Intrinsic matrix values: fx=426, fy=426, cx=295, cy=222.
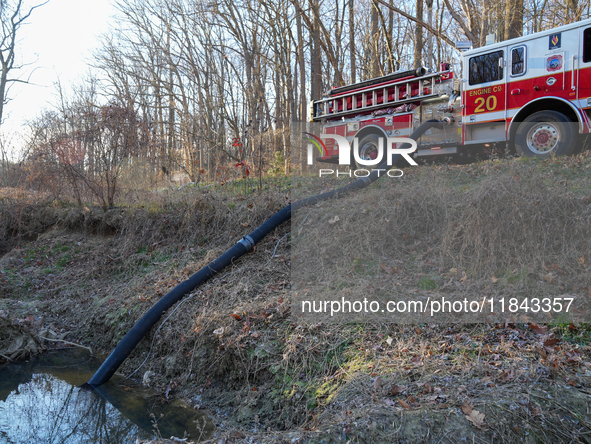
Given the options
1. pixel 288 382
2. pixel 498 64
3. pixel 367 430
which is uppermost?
pixel 498 64

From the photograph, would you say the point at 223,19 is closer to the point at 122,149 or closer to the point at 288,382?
the point at 122,149

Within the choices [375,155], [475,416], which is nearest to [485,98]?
[375,155]

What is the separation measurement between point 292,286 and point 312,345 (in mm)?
1715

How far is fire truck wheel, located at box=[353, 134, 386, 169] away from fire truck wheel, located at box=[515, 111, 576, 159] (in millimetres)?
3379

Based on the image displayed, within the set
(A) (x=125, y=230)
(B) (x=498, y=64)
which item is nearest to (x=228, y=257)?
(A) (x=125, y=230)

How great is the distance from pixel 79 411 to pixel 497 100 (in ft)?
31.1

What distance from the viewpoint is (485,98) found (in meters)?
9.30

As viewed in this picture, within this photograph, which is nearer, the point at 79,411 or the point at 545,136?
the point at 79,411

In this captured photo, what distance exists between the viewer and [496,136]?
927cm

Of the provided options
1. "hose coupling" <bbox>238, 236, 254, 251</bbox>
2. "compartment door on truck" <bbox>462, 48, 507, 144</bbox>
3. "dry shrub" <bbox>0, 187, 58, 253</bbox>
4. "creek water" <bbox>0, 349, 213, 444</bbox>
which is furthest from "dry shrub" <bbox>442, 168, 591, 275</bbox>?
"dry shrub" <bbox>0, 187, 58, 253</bbox>

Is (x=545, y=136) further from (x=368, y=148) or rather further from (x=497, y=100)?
(x=368, y=148)

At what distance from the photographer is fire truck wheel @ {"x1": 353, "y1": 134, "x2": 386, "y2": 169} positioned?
11148 millimetres

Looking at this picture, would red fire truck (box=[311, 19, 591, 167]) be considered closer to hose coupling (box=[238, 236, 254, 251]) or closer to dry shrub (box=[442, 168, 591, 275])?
dry shrub (box=[442, 168, 591, 275])

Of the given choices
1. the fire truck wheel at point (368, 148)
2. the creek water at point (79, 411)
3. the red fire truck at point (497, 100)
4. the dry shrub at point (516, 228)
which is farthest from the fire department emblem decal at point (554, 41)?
the creek water at point (79, 411)
